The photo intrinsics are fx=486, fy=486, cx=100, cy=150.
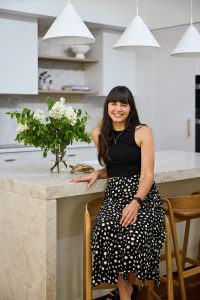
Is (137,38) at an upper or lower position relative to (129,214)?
upper

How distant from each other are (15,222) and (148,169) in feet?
2.73

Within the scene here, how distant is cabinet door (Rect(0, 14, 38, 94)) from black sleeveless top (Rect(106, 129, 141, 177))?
2658 mm

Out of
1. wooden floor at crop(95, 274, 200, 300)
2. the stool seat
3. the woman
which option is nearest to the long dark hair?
the woman

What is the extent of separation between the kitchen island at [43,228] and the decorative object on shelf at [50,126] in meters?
0.21

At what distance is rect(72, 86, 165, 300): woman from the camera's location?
2529 millimetres

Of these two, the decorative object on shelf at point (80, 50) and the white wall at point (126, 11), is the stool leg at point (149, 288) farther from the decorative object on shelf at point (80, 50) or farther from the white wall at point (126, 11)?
the decorative object on shelf at point (80, 50)

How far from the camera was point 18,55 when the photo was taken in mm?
5195

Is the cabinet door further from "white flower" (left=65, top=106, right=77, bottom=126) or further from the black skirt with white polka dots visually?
the black skirt with white polka dots

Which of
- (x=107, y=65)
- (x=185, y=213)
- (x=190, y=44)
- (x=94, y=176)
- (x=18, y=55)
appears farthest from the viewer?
(x=107, y=65)

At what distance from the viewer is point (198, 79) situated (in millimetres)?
5566

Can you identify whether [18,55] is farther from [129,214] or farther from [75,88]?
[129,214]

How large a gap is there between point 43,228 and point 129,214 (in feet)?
1.53

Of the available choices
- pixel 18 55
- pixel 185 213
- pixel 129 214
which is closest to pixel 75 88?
pixel 18 55

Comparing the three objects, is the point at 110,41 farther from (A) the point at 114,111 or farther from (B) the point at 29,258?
(B) the point at 29,258
